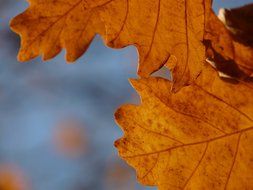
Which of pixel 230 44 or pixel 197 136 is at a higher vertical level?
pixel 230 44

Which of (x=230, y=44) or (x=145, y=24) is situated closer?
(x=145, y=24)

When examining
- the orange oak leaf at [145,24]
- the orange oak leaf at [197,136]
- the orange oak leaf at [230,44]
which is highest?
the orange oak leaf at [145,24]

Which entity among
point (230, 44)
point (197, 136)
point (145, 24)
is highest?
point (145, 24)

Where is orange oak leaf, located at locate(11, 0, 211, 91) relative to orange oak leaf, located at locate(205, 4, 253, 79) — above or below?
above

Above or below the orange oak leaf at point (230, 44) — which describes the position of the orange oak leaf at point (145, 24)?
above

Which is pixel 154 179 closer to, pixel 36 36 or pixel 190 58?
pixel 190 58
